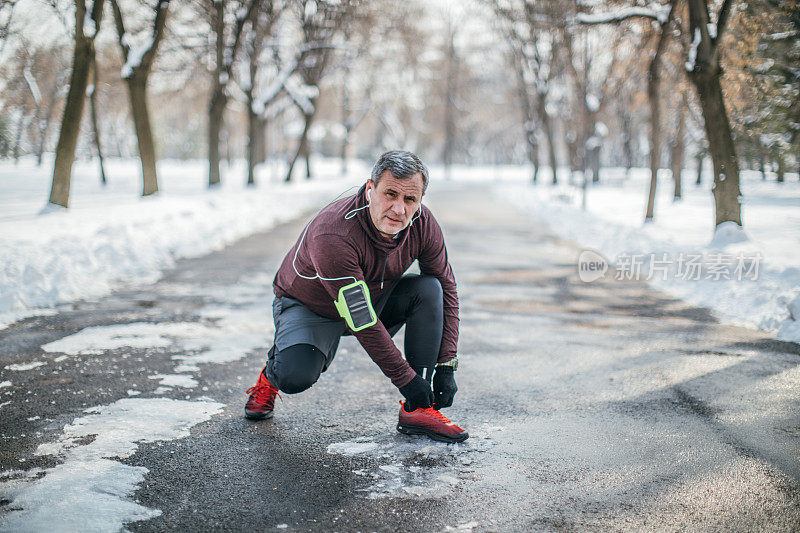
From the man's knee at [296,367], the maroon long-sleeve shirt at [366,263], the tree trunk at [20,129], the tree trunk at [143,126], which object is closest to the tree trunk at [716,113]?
the maroon long-sleeve shirt at [366,263]

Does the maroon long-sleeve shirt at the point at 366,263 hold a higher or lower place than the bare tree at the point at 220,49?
lower

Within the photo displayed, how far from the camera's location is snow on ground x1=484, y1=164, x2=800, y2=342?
6824mm

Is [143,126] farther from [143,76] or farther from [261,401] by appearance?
[261,401]

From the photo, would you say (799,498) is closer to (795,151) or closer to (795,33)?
(795,33)

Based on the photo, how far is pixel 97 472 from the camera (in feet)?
9.92

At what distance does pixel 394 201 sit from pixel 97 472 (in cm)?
181

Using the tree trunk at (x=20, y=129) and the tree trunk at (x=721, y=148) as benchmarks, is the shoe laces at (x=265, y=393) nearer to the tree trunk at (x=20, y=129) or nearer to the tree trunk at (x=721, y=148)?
the tree trunk at (x=721, y=148)

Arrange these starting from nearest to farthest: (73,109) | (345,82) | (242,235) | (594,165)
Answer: (73,109) < (242,235) < (594,165) < (345,82)

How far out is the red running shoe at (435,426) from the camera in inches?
138

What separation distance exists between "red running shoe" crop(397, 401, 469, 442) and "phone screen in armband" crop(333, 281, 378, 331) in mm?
622

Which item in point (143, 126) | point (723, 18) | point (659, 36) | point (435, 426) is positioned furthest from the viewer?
point (143, 126)

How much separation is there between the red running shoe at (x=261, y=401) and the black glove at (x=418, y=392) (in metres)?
0.83

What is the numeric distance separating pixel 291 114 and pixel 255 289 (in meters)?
61.1

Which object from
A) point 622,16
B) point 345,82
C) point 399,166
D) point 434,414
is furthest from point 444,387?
point 345,82
